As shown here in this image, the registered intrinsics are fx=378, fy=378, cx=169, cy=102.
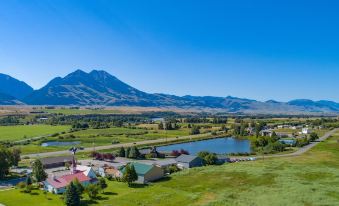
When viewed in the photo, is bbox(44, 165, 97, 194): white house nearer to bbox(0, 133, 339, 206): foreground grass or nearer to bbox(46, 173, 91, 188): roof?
bbox(46, 173, 91, 188): roof

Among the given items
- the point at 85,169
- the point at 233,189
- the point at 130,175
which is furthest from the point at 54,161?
the point at 233,189

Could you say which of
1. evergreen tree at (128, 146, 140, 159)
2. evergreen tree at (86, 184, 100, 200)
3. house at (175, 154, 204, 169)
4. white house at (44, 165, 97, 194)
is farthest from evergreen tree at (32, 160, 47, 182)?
evergreen tree at (128, 146, 140, 159)

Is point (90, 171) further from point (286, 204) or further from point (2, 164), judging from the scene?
point (286, 204)

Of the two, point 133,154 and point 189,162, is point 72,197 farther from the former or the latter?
point 133,154

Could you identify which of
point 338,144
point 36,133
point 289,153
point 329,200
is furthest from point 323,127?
point 329,200

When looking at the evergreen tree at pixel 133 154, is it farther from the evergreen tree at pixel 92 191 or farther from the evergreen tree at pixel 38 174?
the evergreen tree at pixel 92 191

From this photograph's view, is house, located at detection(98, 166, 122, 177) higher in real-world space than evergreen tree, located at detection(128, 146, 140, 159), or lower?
lower

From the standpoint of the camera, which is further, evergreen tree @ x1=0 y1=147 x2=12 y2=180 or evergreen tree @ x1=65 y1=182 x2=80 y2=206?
evergreen tree @ x1=0 y1=147 x2=12 y2=180
